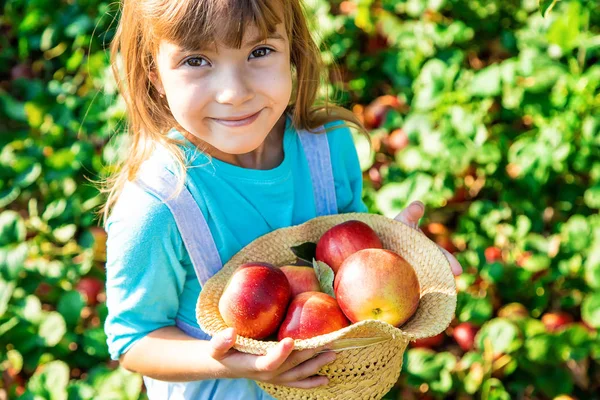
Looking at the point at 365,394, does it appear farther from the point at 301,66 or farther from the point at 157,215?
the point at 301,66

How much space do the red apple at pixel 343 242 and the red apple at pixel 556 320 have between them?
2.99ft

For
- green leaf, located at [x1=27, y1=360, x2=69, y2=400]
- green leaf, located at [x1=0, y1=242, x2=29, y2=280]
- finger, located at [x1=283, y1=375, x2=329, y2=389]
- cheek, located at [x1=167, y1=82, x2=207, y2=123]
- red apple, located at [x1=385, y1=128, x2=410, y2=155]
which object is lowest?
green leaf, located at [x1=27, y1=360, x2=69, y2=400]

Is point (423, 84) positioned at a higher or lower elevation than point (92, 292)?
higher

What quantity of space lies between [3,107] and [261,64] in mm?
2160

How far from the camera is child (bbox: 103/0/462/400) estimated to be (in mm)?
1247

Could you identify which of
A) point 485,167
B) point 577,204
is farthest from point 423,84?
point 577,204

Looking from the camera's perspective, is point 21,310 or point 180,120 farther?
point 21,310

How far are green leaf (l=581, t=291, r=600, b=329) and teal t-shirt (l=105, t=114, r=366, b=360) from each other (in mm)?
863

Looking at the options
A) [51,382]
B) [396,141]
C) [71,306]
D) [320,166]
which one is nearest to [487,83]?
[396,141]

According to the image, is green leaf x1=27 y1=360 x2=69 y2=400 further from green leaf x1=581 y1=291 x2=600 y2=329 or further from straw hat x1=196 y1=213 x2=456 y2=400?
green leaf x1=581 y1=291 x2=600 y2=329

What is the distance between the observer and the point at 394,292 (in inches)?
50.1

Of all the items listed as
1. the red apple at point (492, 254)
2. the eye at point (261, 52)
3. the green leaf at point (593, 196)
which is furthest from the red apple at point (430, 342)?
the eye at point (261, 52)

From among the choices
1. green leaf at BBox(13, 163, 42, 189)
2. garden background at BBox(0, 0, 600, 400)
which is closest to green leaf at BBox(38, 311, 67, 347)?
garden background at BBox(0, 0, 600, 400)

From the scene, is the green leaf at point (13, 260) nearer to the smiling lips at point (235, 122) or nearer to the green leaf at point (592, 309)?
the smiling lips at point (235, 122)
